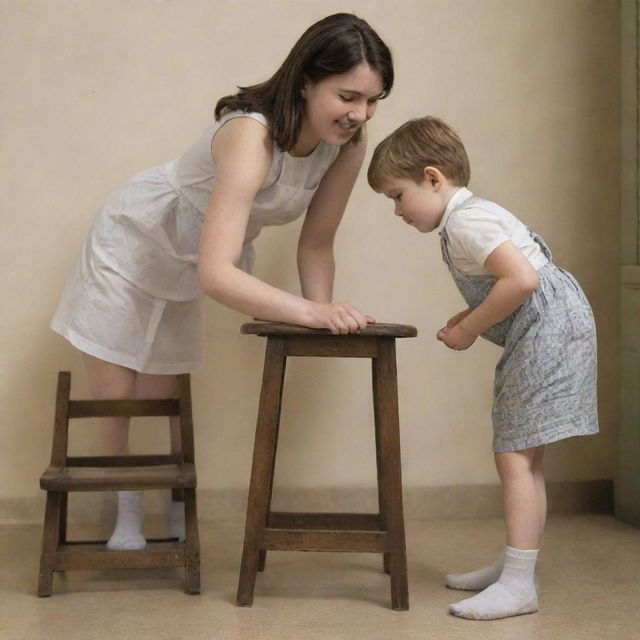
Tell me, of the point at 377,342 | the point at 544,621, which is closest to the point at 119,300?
the point at 377,342

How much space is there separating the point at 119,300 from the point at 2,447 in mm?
675

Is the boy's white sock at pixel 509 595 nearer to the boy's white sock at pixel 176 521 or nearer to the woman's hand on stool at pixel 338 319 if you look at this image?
the woman's hand on stool at pixel 338 319

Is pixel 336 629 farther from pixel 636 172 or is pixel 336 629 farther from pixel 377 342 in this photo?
pixel 636 172

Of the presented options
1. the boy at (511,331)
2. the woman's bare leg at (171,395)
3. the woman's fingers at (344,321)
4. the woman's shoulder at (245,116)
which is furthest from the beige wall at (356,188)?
the woman's fingers at (344,321)

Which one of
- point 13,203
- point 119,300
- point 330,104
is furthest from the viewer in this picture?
point 13,203

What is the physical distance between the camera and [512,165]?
257 cm

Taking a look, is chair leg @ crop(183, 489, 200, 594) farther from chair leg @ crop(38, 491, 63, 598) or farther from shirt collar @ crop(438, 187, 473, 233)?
shirt collar @ crop(438, 187, 473, 233)

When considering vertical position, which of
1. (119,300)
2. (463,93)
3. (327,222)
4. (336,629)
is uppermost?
(463,93)

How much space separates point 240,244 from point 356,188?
80 centimetres

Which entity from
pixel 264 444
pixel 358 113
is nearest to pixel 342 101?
pixel 358 113

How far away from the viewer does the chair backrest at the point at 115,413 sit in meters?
1.96

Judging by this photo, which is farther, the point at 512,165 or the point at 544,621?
the point at 512,165

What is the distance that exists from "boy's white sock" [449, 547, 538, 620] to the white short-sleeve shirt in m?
0.55

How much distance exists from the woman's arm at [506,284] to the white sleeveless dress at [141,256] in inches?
18.7
